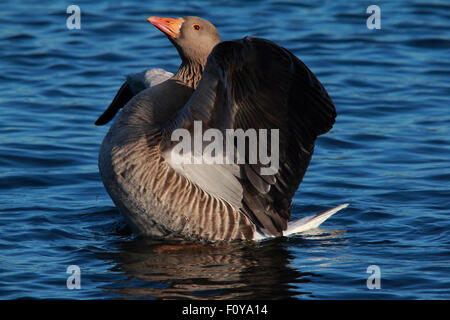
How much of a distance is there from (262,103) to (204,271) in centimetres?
160

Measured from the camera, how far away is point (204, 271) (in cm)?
687

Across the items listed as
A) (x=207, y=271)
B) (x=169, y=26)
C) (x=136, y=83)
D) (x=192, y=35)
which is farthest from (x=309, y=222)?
(x=136, y=83)

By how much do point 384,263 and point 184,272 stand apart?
73.7 inches

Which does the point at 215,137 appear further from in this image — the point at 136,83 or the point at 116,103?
the point at 116,103

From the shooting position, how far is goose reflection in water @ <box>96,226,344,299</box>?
6371 millimetres

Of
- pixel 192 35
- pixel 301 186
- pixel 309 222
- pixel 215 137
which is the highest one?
pixel 192 35

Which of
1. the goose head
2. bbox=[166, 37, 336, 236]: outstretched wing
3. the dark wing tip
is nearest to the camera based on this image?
bbox=[166, 37, 336, 236]: outstretched wing

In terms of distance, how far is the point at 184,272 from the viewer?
6.82 m

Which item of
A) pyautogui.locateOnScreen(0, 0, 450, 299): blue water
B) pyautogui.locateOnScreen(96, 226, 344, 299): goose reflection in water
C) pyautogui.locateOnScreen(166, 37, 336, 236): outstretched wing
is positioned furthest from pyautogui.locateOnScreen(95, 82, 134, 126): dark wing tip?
pyautogui.locateOnScreen(96, 226, 344, 299): goose reflection in water

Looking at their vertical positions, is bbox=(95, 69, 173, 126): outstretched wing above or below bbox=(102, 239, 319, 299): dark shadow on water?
above

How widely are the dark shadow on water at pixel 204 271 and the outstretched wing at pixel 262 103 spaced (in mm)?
615

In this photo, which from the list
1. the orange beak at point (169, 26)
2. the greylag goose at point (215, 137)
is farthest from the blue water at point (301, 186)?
the orange beak at point (169, 26)

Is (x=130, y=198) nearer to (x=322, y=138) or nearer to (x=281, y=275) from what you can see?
(x=281, y=275)

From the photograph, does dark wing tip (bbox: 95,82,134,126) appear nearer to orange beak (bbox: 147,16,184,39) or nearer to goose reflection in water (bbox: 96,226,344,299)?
orange beak (bbox: 147,16,184,39)
